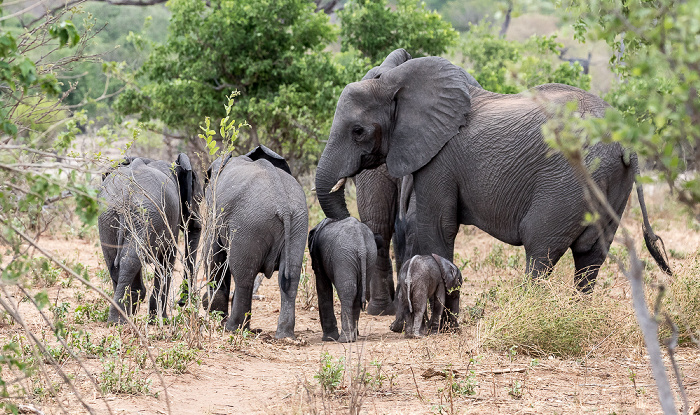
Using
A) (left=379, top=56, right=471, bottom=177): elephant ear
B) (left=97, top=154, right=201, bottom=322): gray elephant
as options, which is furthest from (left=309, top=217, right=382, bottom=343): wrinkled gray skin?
(left=97, top=154, right=201, bottom=322): gray elephant

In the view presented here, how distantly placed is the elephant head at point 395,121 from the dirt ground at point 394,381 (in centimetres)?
147

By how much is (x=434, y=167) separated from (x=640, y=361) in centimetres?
241

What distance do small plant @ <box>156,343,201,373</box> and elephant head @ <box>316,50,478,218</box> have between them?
7.64 feet

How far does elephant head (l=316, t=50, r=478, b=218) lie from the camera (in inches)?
275

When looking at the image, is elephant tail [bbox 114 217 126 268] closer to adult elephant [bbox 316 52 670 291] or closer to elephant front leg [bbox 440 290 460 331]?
adult elephant [bbox 316 52 670 291]

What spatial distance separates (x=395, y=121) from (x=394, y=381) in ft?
9.45

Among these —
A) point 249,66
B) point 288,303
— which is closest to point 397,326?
point 288,303

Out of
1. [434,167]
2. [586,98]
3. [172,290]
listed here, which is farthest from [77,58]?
[586,98]

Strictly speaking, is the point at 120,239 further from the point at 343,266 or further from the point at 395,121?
the point at 395,121

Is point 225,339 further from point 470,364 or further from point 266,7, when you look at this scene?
point 266,7

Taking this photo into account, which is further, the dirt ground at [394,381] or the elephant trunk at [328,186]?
the elephant trunk at [328,186]

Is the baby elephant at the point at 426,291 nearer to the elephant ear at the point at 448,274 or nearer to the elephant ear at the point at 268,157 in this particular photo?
the elephant ear at the point at 448,274

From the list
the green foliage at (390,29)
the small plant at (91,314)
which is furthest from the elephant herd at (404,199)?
the green foliage at (390,29)

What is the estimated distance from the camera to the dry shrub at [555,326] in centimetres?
548
